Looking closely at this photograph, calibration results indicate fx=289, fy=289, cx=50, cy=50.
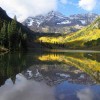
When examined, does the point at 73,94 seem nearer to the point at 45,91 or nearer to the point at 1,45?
the point at 45,91

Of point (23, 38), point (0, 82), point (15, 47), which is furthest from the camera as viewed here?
point (23, 38)

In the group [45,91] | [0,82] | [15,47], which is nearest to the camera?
[45,91]

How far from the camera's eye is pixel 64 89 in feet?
88.7

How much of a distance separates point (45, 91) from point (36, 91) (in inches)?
31.4

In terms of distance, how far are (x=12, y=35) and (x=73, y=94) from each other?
128m

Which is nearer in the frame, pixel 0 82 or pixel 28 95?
pixel 28 95

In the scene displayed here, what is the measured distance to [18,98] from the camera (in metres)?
21.6

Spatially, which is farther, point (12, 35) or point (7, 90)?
point (12, 35)

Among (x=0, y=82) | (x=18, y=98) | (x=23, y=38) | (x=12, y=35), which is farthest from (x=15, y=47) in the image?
(x=18, y=98)

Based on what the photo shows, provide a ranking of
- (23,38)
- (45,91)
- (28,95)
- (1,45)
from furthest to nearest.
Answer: (23,38) < (1,45) < (45,91) < (28,95)

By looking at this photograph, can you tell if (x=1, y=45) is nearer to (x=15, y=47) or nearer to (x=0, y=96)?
(x=15, y=47)

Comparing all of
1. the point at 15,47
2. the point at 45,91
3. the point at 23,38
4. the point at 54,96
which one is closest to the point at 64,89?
the point at 45,91

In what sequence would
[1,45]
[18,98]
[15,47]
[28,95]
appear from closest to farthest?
[18,98], [28,95], [1,45], [15,47]

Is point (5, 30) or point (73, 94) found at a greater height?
point (5, 30)
